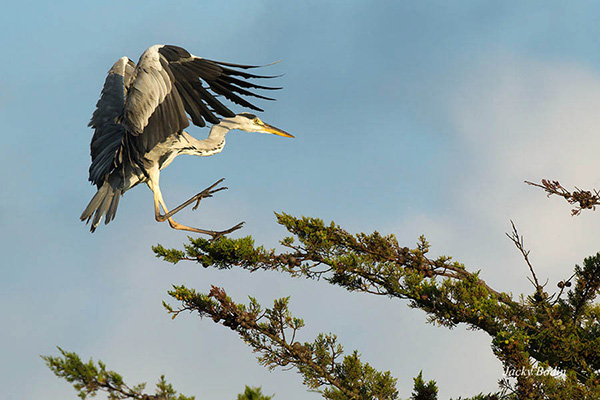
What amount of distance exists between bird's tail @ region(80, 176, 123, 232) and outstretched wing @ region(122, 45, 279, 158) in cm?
87

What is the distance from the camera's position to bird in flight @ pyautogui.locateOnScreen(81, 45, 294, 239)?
652cm

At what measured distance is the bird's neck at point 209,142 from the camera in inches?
302

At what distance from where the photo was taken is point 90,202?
734cm

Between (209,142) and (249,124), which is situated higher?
(249,124)

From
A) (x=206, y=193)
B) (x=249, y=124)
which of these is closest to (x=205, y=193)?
(x=206, y=193)

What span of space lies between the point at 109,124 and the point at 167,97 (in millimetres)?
1929

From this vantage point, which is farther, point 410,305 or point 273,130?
point 273,130

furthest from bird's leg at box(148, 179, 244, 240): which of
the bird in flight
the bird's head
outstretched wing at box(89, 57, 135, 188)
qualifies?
the bird's head

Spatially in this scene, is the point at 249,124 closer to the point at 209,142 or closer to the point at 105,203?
the point at 209,142

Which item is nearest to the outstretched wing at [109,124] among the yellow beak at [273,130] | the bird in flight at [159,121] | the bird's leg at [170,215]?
the bird in flight at [159,121]

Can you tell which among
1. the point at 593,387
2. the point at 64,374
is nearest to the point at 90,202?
the point at 64,374

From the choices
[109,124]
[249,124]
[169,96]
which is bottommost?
[169,96]

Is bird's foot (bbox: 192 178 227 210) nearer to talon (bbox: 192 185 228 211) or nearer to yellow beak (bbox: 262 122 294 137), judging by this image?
talon (bbox: 192 185 228 211)

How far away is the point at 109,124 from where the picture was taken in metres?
8.10
